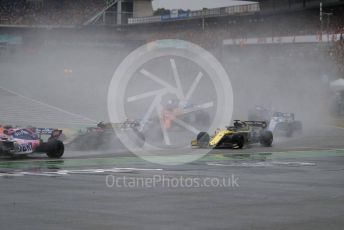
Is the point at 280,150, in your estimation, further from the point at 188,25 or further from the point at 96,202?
the point at 188,25

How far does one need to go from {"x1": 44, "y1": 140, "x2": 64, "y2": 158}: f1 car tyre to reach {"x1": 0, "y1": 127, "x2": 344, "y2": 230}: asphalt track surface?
424 mm

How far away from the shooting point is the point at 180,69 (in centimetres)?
6638

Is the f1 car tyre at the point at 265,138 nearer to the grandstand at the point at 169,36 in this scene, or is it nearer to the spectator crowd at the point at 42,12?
the grandstand at the point at 169,36

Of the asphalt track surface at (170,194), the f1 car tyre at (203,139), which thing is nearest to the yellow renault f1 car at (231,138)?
the f1 car tyre at (203,139)

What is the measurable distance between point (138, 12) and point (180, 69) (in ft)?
152

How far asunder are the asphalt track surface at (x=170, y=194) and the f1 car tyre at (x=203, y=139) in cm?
380

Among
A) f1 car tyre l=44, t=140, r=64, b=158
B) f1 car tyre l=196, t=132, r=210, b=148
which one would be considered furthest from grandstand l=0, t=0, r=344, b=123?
f1 car tyre l=44, t=140, r=64, b=158

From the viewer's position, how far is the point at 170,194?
45.9 feet

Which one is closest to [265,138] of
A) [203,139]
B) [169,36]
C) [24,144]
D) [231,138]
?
[231,138]

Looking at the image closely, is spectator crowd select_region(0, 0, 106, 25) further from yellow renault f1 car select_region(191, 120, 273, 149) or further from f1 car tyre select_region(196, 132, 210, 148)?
f1 car tyre select_region(196, 132, 210, 148)

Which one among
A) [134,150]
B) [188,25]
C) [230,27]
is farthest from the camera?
[188,25]

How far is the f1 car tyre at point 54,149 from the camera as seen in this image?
23203 mm

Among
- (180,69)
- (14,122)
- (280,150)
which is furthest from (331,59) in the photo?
(280,150)

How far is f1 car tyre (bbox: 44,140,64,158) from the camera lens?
2320 cm
